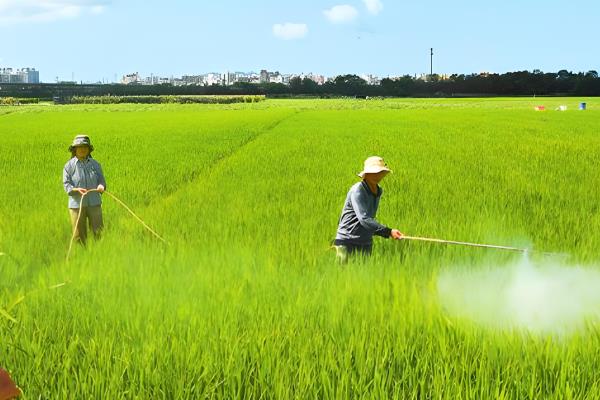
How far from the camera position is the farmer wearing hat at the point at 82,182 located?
5184 millimetres

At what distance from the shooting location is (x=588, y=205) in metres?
6.59

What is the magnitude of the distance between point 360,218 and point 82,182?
2405 mm

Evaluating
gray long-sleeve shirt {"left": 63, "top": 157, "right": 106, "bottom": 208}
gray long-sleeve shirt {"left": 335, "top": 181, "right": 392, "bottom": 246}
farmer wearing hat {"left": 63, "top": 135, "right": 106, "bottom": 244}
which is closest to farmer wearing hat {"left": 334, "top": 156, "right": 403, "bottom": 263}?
gray long-sleeve shirt {"left": 335, "top": 181, "right": 392, "bottom": 246}

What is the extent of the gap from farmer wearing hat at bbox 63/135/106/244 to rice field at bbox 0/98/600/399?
1.05 ft

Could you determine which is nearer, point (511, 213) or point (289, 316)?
point (289, 316)

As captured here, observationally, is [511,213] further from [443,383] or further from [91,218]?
[443,383]

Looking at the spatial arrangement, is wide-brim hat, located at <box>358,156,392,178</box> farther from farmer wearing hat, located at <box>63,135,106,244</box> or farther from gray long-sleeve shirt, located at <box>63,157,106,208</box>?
gray long-sleeve shirt, located at <box>63,157,106,208</box>

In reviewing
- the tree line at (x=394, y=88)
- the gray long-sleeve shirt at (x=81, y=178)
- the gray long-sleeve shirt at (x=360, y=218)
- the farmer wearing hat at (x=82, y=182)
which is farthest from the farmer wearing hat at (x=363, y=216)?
the tree line at (x=394, y=88)

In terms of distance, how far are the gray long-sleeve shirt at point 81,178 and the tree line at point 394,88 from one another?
89.3m

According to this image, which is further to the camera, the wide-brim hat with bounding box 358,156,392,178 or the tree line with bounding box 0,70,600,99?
the tree line with bounding box 0,70,600,99

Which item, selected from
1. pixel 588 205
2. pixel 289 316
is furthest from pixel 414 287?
pixel 588 205

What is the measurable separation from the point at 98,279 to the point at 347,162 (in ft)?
26.2

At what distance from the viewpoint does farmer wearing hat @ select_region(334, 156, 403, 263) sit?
12.6 feet

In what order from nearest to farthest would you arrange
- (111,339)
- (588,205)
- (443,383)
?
1. (443,383)
2. (111,339)
3. (588,205)
